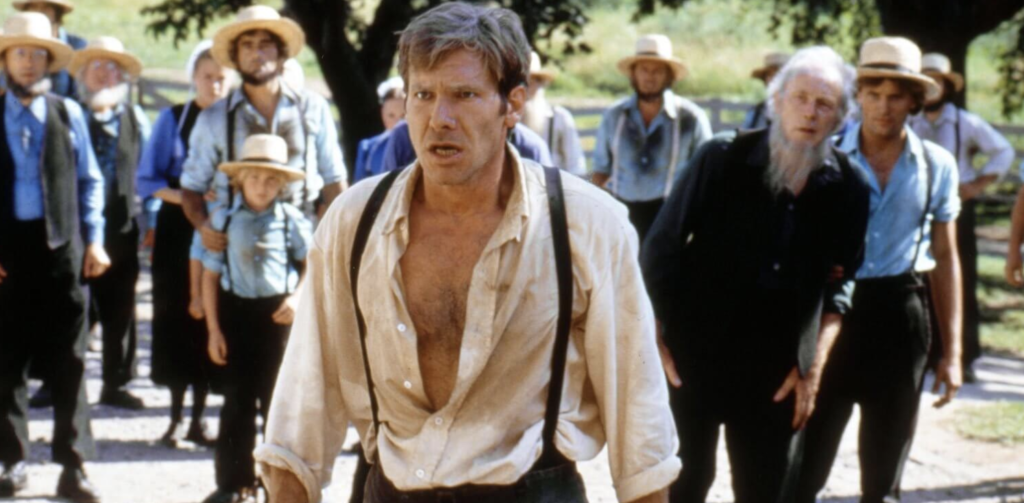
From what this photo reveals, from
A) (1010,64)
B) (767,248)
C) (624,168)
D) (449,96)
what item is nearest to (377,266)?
(449,96)

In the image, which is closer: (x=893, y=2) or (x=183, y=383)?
(x=183, y=383)

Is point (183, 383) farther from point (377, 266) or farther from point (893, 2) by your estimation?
point (893, 2)

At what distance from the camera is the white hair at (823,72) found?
5.41 m

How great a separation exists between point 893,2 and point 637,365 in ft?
30.2

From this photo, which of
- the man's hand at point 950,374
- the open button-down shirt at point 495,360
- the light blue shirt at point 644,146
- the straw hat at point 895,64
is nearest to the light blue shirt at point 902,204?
the straw hat at point 895,64

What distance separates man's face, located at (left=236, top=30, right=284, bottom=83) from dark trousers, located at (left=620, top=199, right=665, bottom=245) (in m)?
3.29

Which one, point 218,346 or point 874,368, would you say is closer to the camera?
point 874,368

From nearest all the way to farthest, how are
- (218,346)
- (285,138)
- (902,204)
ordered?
(902,204) → (218,346) → (285,138)

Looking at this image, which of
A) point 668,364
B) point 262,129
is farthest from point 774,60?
point 668,364

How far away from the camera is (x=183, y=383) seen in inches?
332

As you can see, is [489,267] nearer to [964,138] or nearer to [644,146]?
[644,146]

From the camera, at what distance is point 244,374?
22.5ft

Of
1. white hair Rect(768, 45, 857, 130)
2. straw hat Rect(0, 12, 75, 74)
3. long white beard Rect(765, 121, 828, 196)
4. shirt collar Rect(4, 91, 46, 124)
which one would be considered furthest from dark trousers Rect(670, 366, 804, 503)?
straw hat Rect(0, 12, 75, 74)

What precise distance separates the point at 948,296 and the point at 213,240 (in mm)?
2961
